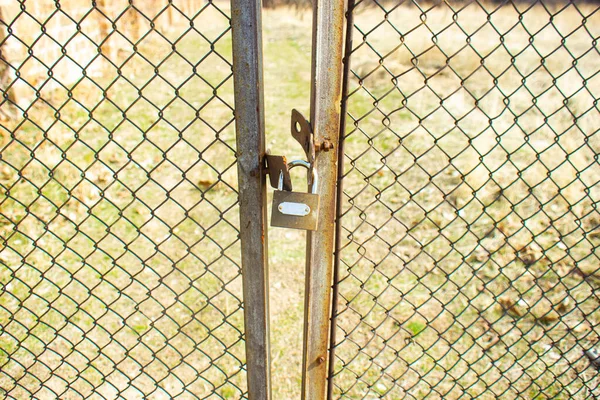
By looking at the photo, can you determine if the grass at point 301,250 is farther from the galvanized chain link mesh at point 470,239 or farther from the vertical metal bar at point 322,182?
the vertical metal bar at point 322,182

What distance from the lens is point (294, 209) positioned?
1.35 m

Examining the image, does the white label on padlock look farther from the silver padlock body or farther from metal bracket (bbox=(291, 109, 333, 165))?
metal bracket (bbox=(291, 109, 333, 165))

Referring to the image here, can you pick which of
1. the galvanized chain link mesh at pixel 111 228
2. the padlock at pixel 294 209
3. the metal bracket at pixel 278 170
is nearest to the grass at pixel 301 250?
the galvanized chain link mesh at pixel 111 228

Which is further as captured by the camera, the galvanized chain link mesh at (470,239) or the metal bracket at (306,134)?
the galvanized chain link mesh at (470,239)

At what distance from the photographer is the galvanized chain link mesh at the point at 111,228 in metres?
1.92

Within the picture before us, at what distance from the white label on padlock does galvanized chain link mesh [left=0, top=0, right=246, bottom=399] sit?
244mm

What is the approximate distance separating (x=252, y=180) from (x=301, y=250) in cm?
220

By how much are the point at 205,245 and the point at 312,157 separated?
2412 millimetres

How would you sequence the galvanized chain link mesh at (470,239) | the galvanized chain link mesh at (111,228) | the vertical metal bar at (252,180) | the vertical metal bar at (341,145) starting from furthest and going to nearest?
1. the galvanized chain link mesh at (470,239)
2. the galvanized chain link mesh at (111,228)
3. the vertical metal bar at (341,145)
4. the vertical metal bar at (252,180)

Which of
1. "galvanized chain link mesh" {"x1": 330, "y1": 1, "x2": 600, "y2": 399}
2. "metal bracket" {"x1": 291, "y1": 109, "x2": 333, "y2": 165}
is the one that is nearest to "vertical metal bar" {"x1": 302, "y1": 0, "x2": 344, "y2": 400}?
"metal bracket" {"x1": 291, "y1": 109, "x2": 333, "y2": 165}

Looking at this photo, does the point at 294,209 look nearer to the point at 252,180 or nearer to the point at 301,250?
the point at 252,180

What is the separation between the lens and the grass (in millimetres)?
2115

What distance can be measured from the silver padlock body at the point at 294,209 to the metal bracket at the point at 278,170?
0.03 m

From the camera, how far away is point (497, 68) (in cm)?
763
